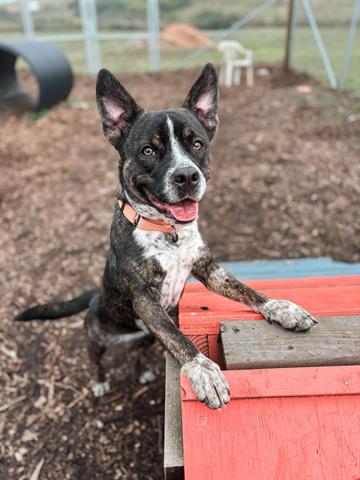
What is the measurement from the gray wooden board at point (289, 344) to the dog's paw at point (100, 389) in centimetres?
155

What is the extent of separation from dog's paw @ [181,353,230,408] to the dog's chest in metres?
0.64

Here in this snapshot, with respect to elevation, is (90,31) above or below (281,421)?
below

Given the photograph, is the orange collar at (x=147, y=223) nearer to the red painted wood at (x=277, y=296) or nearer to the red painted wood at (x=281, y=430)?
the red painted wood at (x=277, y=296)

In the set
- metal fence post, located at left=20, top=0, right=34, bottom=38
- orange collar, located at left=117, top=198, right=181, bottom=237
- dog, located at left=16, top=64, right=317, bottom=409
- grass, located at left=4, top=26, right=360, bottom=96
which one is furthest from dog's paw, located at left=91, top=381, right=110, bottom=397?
metal fence post, located at left=20, top=0, right=34, bottom=38

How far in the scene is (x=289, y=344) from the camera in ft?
7.21

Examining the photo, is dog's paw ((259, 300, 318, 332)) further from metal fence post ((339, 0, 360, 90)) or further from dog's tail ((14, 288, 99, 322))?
metal fence post ((339, 0, 360, 90))

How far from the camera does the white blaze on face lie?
7.80 feet

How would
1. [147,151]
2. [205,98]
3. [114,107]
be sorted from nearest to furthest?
[147,151] → [114,107] → [205,98]

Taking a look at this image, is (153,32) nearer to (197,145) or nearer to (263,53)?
(263,53)

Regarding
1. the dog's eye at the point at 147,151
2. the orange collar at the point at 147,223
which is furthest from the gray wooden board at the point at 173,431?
the dog's eye at the point at 147,151

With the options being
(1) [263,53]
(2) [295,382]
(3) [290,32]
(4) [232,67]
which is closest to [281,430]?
(2) [295,382]

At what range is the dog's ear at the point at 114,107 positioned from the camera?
2615 millimetres

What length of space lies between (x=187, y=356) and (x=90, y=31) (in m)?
12.7

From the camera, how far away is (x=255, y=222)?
541cm
